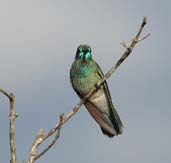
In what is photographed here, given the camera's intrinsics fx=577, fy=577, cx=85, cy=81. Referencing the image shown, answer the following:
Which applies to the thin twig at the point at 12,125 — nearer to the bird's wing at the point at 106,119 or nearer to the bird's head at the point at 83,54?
the bird's wing at the point at 106,119

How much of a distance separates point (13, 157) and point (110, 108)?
705cm

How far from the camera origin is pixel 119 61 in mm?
6344

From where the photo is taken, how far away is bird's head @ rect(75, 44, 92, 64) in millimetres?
12023

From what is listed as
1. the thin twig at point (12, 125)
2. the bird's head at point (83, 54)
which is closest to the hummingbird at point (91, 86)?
the bird's head at point (83, 54)

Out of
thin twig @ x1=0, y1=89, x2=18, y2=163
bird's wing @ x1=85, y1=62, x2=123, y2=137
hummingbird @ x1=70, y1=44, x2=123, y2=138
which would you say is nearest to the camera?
thin twig @ x1=0, y1=89, x2=18, y2=163

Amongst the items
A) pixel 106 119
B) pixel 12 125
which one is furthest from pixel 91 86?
pixel 12 125

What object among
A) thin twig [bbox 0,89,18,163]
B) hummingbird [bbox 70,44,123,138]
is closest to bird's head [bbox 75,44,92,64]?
hummingbird [bbox 70,44,123,138]

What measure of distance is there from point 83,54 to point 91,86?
71 centimetres

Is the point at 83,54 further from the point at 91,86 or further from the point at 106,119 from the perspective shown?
the point at 106,119

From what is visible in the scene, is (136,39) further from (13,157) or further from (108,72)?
(13,157)

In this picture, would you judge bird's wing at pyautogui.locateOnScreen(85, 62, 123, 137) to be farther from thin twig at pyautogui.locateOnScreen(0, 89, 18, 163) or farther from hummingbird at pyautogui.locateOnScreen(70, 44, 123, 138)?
thin twig at pyautogui.locateOnScreen(0, 89, 18, 163)

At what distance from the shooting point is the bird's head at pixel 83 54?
12023mm

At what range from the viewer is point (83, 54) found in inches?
483

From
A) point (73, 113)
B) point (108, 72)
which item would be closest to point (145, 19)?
point (108, 72)
